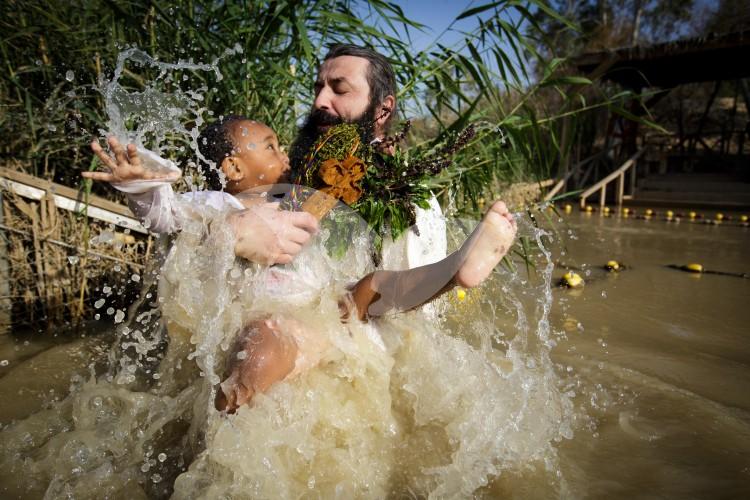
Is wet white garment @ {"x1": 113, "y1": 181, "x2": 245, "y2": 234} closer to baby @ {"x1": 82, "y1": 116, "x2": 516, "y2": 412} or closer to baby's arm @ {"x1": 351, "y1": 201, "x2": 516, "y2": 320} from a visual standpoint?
baby @ {"x1": 82, "y1": 116, "x2": 516, "y2": 412}

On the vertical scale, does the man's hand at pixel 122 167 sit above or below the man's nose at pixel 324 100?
below

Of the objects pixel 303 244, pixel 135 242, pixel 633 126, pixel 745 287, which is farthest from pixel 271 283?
pixel 633 126

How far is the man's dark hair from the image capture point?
2221 millimetres

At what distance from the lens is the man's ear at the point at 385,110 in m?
2.25

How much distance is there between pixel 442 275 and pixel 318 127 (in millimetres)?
1060

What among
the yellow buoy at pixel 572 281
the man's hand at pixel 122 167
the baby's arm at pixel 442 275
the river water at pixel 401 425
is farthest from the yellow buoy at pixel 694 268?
the man's hand at pixel 122 167

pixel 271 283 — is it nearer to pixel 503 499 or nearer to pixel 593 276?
pixel 503 499

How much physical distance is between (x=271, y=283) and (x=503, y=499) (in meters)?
1.04

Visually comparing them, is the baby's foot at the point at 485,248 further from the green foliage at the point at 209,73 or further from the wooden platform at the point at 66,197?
the wooden platform at the point at 66,197

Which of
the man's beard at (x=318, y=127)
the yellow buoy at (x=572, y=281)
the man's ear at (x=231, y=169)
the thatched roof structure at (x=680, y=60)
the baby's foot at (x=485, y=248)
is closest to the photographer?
the baby's foot at (x=485, y=248)

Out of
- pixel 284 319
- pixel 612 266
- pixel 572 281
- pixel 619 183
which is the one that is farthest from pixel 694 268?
pixel 619 183

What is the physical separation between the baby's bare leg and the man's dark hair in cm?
123

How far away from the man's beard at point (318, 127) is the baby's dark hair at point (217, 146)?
0.29 m

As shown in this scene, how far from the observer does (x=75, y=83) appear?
2664 millimetres
